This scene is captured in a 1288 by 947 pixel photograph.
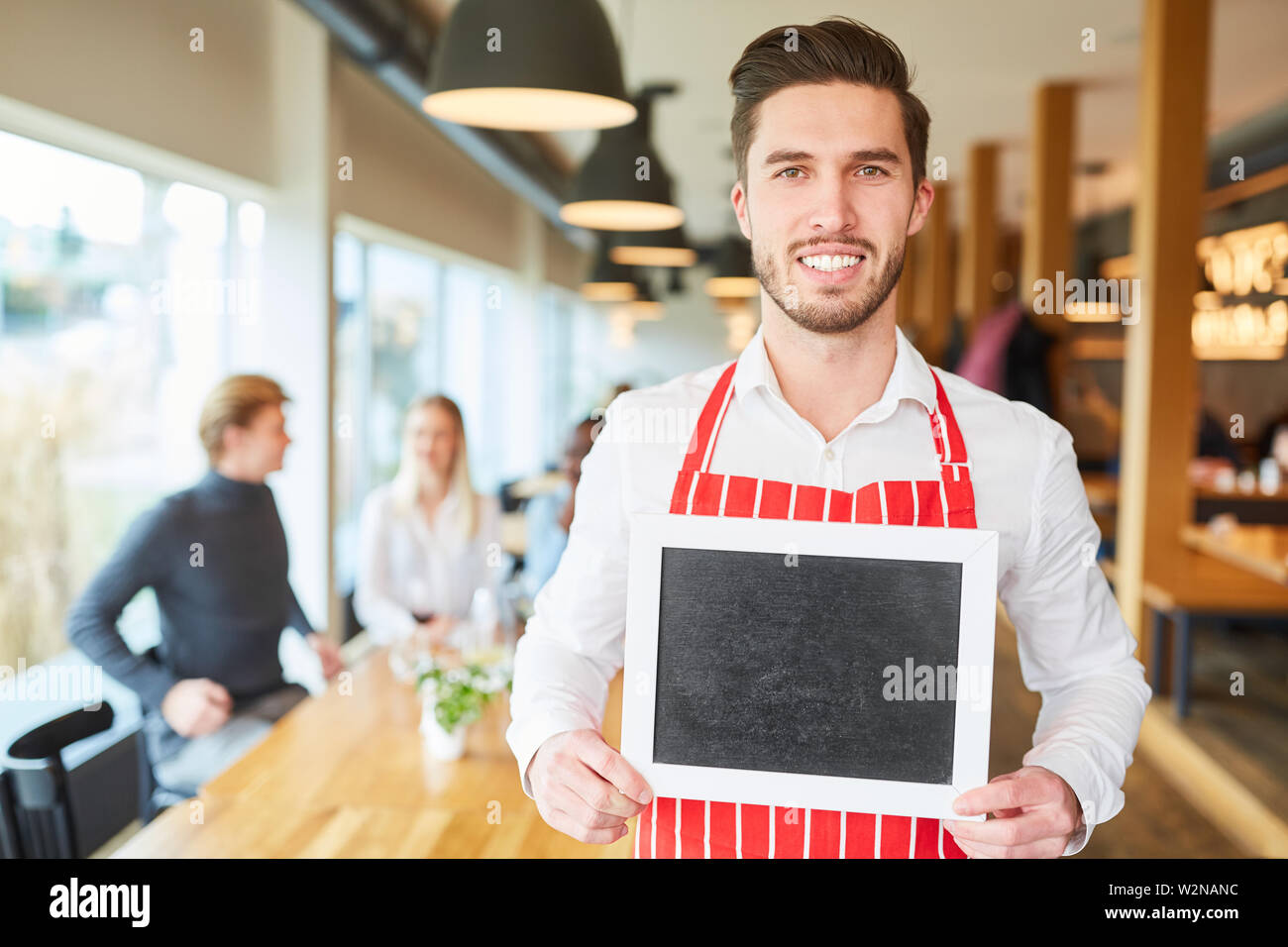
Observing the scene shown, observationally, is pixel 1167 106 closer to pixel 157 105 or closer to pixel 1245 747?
pixel 1245 747

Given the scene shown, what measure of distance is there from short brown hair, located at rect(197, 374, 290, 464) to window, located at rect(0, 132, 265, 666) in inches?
24.4

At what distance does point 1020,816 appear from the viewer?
3.69ft

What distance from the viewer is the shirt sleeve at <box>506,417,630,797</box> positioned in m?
1.33

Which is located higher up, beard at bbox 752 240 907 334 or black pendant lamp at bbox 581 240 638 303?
black pendant lamp at bbox 581 240 638 303

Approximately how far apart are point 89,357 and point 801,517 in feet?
10.1

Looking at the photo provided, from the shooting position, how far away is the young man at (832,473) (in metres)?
1.22

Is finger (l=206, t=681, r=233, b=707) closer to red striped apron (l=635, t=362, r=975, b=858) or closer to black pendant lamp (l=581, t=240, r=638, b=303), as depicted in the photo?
red striped apron (l=635, t=362, r=975, b=858)

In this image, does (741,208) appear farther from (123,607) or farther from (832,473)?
(123,607)

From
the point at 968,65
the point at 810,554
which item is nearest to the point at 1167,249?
the point at 968,65

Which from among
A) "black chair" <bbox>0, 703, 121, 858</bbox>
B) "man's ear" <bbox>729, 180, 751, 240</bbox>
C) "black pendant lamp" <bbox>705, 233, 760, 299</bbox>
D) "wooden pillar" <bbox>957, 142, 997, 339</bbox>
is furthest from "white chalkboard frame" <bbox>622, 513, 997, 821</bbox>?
"wooden pillar" <bbox>957, 142, 997, 339</bbox>

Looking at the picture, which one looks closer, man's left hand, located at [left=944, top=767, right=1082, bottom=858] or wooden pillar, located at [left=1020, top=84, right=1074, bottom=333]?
man's left hand, located at [left=944, top=767, right=1082, bottom=858]

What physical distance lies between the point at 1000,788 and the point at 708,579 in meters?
0.37

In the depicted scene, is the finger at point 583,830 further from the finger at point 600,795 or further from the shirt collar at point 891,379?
the shirt collar at point 891,379

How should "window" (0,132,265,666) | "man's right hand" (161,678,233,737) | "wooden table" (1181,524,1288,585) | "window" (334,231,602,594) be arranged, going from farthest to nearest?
"window" (334,231,602,594) → "wooden table" (1181,524,1288,585) → "window" (0,132,265,666) → "man's right hand" (161,678,233,737)
